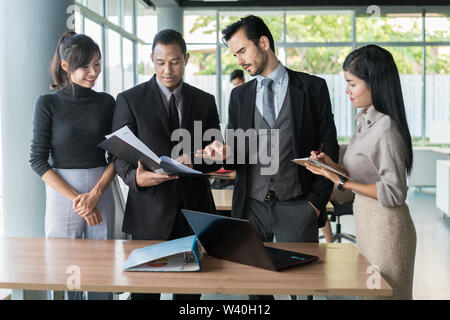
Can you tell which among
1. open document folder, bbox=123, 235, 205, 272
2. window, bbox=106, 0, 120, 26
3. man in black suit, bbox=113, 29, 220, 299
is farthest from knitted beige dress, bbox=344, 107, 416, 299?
window, bbox=106, 0, 120, 26

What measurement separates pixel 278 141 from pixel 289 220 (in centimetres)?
39

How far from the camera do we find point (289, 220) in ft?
7.53

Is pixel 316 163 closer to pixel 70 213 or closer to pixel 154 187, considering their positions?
pixel 154 187

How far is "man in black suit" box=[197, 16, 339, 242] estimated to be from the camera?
2.30 metres

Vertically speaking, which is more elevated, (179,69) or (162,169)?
(179,69)

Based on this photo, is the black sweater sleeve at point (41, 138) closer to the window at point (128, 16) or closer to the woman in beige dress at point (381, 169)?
the woman in beige dress at point (381, 169)

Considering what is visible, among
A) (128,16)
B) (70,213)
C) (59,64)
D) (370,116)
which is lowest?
(70,213)

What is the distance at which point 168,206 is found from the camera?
2.30 m

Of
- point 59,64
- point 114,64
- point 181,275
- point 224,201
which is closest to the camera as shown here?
point 181,275

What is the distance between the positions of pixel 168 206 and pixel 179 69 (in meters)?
0.68

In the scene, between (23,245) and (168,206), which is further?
(168,206)

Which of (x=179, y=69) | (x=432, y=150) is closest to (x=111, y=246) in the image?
(x=179, y=69)

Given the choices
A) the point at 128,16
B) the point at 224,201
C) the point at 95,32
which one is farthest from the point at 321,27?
the point at 224,201
